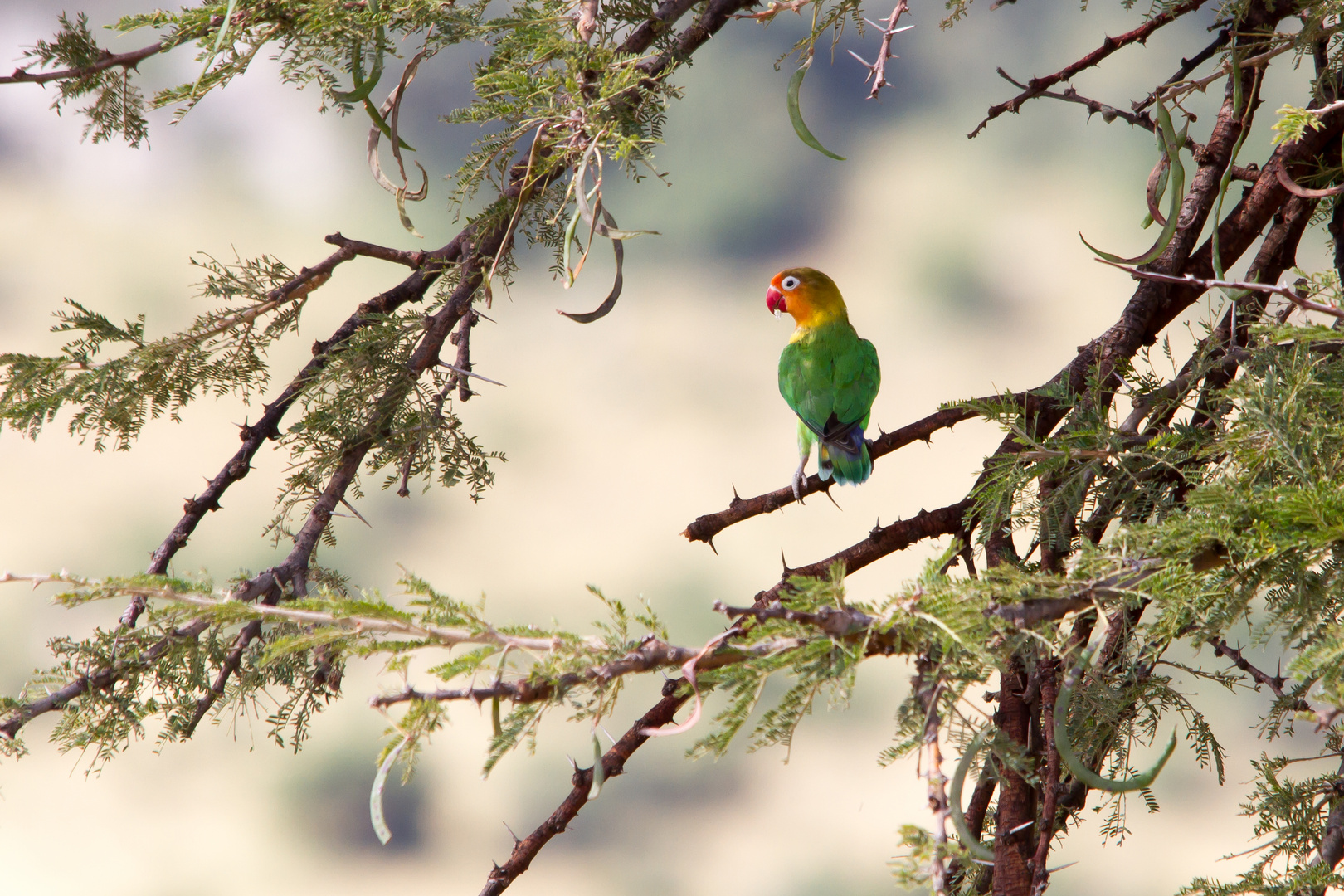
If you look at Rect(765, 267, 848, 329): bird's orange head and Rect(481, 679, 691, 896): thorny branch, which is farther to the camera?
Rect(765, 267, 848, 329): bird's orange head

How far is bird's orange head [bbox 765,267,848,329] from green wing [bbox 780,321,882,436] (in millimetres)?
62

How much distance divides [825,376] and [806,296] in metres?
0.28

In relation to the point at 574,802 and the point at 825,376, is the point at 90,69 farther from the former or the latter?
the point at 825,376

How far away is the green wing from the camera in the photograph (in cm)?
159

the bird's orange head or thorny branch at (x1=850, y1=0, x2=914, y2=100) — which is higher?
the bird's orange head

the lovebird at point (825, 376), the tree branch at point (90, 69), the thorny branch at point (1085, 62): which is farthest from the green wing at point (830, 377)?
the tree branch at point (90, 69)

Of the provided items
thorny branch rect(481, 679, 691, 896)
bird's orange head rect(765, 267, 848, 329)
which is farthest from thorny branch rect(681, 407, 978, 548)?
bird's orange head rect(765, 267, 848, 329)

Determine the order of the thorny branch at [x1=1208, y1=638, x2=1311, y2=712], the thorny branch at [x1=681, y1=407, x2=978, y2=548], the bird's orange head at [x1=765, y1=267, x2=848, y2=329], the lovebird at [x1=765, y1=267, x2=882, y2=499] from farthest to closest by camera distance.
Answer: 1. the bird's orange head at [x1=765, y1=267, x2=848, y2=329]
2. the lovebird at [x1=765, y1=267, x2=882, y2=499]
3. the thorny branch at [x1=681, y1=407, x2=978, y2=548]
4. the thorny branch at [x1=1208, y1=638, x2=1311, y2=712]

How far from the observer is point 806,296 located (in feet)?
6.17

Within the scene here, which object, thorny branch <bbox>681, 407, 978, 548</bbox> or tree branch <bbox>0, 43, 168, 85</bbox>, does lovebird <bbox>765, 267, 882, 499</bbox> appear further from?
tree branch <bbox>0, 43, 168, 85</bbox>

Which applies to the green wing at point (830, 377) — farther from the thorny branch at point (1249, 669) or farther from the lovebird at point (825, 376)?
the thorny branch at point (1249, 669)

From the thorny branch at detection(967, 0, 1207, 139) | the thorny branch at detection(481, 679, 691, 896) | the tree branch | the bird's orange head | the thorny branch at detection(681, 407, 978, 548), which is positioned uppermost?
the bird's orange head

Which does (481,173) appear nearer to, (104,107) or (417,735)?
(104,107)

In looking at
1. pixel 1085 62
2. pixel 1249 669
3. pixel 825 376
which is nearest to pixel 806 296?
pixel 825 376
